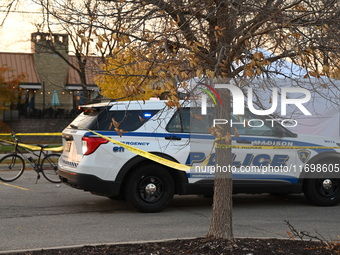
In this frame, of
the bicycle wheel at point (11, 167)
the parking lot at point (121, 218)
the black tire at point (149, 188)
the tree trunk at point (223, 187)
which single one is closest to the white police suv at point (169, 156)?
the black tire at point (149, 188)

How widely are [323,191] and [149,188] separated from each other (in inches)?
131

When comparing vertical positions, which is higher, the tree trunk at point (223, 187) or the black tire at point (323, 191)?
the tree trunk at point (223, 187)

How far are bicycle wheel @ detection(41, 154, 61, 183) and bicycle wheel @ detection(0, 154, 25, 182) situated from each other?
20.0 inches

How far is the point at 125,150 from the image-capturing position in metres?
9.45

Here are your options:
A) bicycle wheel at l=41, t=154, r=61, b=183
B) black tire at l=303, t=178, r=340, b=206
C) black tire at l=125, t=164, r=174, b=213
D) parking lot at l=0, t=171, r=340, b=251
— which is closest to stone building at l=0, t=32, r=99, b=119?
bicycle wheel at l=41, t=154, r=61, b=183

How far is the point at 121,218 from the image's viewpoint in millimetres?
9234

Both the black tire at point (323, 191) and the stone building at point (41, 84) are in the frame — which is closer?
the black tire at point (323, 191)

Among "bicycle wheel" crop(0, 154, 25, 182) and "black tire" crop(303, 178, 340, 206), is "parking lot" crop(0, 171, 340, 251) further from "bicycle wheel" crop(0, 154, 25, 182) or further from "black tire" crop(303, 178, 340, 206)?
"bicycle wheel" crop(0, 154, 25, 182)

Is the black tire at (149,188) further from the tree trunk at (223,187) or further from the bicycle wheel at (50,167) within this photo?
the bicycle wheel at (50,167)

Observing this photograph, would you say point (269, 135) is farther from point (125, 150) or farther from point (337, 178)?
point (125, 150)

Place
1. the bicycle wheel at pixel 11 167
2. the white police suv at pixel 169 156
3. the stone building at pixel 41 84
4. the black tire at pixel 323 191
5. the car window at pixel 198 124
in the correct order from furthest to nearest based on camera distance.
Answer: the stone building at pixel 41 84
the bicycle wheel at pixel 11 167
the black tire at pixel 323 191
the car window at pixel 198 124
the white police suv at pixel 169 156

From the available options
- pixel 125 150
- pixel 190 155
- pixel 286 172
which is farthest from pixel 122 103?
pixel 286 172

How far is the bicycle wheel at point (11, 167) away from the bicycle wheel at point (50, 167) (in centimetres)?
51

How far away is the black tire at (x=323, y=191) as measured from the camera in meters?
10.4
